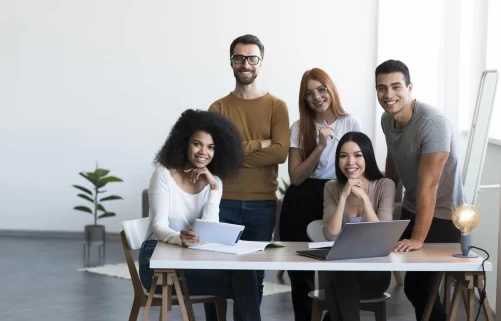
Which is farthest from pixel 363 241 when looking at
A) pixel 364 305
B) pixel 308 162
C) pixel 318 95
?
pixel 318 95

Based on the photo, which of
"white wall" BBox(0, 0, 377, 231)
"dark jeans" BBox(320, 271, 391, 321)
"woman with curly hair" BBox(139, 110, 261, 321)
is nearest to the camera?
"dark jeans" BBox(320, 271, 391, 321)

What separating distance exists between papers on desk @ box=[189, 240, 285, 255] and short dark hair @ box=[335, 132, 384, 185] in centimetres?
53

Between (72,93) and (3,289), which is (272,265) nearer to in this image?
(3,289)

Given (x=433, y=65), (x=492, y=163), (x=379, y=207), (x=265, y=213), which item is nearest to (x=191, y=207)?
(x=265, y=213)

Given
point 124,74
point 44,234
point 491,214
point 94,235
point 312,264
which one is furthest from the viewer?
point 44,234

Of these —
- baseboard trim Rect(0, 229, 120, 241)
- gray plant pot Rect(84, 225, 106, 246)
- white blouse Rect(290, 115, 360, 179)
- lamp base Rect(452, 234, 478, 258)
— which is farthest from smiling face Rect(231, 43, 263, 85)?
baseboard trim Rect(0, 229, 120, 241)

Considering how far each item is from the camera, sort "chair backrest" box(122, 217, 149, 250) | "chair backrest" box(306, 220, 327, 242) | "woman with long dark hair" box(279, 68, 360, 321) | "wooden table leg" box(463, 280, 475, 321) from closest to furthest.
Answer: "wooden table leg" box(463, 280, 475, 321) → "chair backrest" box(122, 217, 149, 250) → "chair backrest" box(306, 220, 327, 242) → "woman with long dark hair" box(279, 68, 360, 321)

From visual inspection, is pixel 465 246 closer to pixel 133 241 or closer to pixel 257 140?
pixel 257 140

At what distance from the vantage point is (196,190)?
14.0 feet

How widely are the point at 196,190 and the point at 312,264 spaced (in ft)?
3.43

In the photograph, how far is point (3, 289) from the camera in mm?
6383

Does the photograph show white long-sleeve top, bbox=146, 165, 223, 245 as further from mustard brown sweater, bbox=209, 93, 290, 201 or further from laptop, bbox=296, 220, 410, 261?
laptop, bbox=296, 220, 410, 261

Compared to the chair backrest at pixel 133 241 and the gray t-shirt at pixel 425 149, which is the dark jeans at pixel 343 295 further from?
the chair backrest at pixel 133 241

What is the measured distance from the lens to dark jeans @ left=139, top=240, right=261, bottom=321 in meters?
3.85
